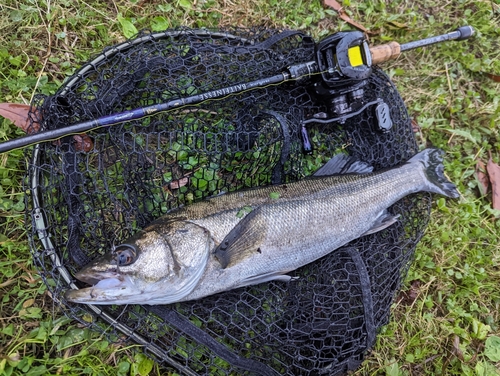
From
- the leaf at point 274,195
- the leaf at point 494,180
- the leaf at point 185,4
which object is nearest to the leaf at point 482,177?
the leaf at point 494,180

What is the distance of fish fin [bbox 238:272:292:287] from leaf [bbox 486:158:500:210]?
2.46 m

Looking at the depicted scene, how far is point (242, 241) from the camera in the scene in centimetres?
265

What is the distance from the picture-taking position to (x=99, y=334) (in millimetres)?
2945

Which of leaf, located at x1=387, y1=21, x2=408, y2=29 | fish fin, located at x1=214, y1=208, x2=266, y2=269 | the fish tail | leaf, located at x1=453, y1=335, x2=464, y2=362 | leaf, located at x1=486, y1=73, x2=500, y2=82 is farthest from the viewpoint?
leaf, located at x1=486, y1=73, x2=500, y2=82

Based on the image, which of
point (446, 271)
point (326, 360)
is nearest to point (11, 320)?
point (326, 360)

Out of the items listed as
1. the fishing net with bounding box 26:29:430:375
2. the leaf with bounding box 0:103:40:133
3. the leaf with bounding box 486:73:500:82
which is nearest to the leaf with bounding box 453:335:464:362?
the fishing net with bounding box 26:29:430:375

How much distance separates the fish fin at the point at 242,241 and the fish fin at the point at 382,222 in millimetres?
930

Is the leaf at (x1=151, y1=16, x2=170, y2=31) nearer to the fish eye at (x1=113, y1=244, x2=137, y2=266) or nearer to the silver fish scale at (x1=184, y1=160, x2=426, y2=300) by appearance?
the silver fish scale at (x1=184, y1=160, x2=426, y2=300)

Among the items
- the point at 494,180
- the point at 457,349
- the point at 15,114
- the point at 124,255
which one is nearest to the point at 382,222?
the point at 457,349

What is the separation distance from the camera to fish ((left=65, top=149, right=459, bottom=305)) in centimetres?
237

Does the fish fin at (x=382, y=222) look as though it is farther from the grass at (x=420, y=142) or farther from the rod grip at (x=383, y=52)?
the rod grip at (x=383, y=52)

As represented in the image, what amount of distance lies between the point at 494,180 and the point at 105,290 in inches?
148

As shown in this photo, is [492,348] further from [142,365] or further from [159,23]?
[159,23]

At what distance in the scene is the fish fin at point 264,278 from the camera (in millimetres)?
2727
